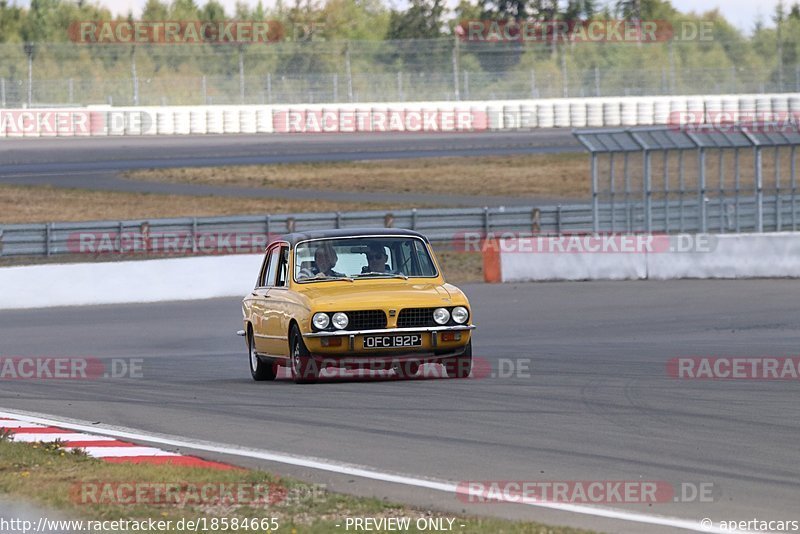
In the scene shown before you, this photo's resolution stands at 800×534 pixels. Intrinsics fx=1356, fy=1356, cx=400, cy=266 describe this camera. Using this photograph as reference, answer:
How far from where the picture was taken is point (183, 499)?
642 centimetres

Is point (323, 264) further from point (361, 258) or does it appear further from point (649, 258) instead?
point (649, 258)

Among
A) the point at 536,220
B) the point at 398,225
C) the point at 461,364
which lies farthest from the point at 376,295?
the point at 536,220

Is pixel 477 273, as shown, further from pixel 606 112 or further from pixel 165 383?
pixel 606 112

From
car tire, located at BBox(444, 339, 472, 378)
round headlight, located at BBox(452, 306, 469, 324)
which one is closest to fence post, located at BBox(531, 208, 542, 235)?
car tire, located at BBox(444, 339, 472, 378)

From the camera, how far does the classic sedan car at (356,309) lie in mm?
10891

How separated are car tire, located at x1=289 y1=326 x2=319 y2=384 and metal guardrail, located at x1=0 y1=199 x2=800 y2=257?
15.2m

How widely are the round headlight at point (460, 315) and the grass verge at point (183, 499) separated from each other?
159 inches

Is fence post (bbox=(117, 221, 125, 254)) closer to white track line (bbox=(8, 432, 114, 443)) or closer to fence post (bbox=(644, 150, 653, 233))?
fence post (bbox=(644, 150, 653, 233))

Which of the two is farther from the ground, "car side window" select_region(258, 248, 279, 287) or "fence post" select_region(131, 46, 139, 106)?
"fence post" select_region(131, 46, 139, 106)

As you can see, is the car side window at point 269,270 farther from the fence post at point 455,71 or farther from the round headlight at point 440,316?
the fence post at point 455,71

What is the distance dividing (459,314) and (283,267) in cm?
201

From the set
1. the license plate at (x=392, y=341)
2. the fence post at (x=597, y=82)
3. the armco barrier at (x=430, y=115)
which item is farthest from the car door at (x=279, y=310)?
the fence post at (x=597, y=82)

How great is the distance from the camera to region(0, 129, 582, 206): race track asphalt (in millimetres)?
37594

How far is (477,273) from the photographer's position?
26766mm
